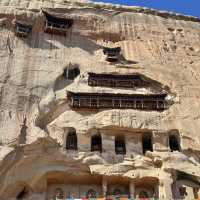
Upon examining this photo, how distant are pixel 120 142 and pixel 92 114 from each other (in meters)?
1.65

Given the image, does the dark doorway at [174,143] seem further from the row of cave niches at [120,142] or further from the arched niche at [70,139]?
the arched niche at [70,139]

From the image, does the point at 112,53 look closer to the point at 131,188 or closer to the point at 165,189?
the point at 131,188

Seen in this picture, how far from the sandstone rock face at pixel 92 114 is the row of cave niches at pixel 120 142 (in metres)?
0.04

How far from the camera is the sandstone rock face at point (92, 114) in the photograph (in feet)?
53.6

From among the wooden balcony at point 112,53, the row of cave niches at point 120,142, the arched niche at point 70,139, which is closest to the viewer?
the arched niche at point 70,139

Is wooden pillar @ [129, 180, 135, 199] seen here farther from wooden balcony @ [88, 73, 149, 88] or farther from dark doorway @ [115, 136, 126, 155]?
wooden balcony @ [88, 73, 149, 88]

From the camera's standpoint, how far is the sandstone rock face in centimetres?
1634

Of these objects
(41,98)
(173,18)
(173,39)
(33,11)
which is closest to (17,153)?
(41,98)

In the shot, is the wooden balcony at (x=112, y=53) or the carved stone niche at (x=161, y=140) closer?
the carved stone niche at (x=161, y=140)

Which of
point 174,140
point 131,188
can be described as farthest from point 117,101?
point 131,188

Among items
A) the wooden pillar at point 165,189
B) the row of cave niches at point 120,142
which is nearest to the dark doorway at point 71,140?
the row of cave niches at point 120,142

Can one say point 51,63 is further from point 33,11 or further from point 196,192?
point 196,192

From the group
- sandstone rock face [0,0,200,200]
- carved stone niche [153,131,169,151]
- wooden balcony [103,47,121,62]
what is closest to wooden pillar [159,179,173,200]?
sandstone rock face [0,0,200,200]

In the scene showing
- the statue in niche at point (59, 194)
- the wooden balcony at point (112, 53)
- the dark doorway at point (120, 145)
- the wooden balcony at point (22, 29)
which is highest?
the wooden balcony at point (22, 29)
